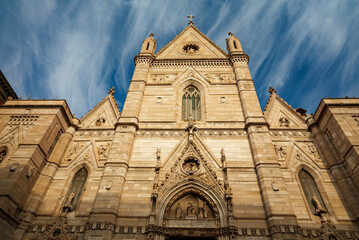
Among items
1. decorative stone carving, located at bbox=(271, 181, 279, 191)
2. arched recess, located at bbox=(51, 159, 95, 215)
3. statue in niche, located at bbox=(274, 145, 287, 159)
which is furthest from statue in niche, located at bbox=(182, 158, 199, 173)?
arched recess, located at bbox=(51, 159, 95, 215)

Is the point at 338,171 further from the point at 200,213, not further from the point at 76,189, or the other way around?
the point at 76,189

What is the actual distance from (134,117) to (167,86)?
4057 mm

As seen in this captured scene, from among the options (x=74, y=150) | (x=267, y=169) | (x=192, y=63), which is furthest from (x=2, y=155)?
(x=192, y=63)

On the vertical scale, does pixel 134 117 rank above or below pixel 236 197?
above

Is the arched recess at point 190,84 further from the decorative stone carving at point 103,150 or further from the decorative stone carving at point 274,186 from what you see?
the decorative stone carving at point 274,186

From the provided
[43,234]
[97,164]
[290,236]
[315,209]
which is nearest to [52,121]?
[97,164]

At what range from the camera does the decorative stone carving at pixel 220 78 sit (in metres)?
16.8

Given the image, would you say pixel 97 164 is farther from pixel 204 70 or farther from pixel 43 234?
pixel 204 70

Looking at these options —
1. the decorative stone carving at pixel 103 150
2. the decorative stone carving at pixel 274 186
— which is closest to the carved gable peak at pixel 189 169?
the decorative stone carving at pixel 274 186

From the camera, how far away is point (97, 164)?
12180mm

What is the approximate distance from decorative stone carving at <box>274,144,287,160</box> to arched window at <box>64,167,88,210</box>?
412 inches

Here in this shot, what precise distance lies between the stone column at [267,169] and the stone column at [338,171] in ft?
8.88

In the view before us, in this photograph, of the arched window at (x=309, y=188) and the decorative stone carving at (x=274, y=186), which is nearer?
the decorative stone carving at (x=274, y=186)

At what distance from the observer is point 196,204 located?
1073 centimetres
